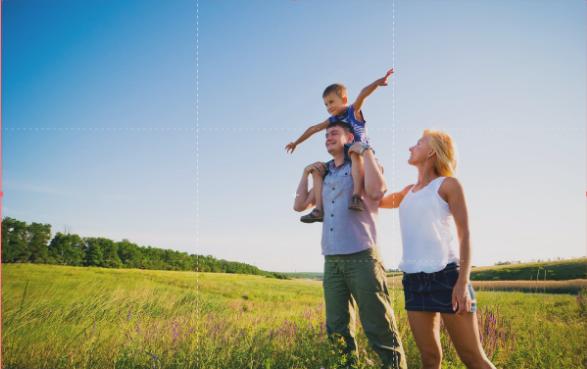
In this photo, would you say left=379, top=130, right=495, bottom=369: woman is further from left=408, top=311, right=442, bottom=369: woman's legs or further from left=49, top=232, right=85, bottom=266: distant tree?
left=49, top=232, right=85, bottom=266: distant tree

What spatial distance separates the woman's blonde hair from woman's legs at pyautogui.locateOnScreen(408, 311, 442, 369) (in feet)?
3.41

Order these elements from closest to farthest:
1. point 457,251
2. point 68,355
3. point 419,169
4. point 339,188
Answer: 1. point 457,251
2. point 419,169
3. point 339,188
4. point 68,355

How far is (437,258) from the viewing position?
255 cm

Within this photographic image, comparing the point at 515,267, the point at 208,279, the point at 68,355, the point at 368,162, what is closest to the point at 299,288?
the point at 208,279

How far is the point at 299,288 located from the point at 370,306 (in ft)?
20.6

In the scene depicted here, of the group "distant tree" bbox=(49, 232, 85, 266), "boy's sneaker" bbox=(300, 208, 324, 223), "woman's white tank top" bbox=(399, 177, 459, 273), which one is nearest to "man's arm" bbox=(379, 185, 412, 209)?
"woman's white tank top" bbox=(399, 177, 459, 273)

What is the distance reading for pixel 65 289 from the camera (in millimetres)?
5109

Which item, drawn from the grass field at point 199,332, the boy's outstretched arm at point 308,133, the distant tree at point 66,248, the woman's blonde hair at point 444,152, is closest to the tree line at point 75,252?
the distant tree at point 66,248

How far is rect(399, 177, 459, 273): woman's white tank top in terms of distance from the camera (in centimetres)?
255

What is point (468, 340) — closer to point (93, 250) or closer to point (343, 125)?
point (343, 125)

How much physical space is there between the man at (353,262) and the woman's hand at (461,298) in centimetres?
80

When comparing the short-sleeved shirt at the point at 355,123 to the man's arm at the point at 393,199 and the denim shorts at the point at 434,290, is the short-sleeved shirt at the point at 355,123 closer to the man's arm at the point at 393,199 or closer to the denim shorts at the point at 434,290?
the man's arm at the point at 393,199

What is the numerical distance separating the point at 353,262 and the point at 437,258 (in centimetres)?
84

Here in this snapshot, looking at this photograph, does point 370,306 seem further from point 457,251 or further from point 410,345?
point 410,345
